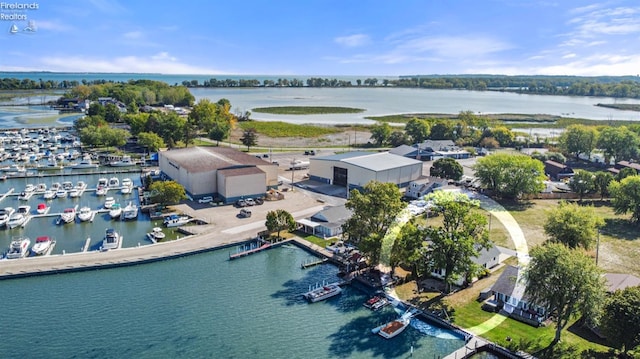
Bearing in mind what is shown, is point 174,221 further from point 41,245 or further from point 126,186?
point 126,186

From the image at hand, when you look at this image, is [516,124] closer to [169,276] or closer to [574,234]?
[574,234]

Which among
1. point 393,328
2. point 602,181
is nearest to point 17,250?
point 393,328

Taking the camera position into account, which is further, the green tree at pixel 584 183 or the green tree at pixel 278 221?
the green tree at pixel 584 183

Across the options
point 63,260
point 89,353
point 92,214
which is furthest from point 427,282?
point 92,214

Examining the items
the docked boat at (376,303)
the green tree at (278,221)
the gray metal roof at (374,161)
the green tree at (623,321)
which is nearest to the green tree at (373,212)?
the docked boat at (376,303)

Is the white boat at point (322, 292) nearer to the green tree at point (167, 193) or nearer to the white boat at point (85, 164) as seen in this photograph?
the green tree at point (167, 193)

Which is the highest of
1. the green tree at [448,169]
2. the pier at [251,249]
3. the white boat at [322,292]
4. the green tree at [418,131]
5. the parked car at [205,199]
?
the green tree at [418,131]
